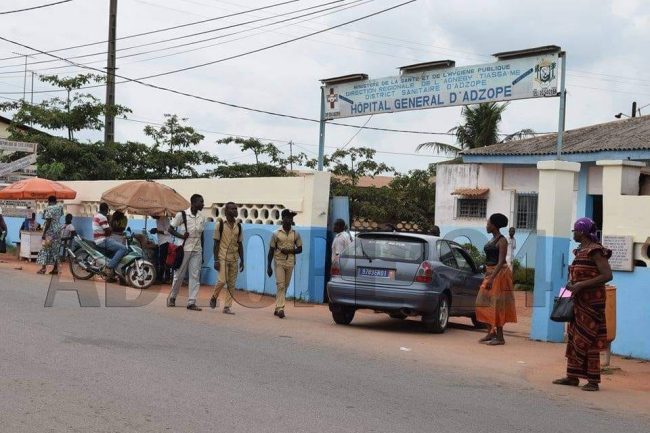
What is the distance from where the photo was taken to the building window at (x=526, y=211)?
25.5 metres

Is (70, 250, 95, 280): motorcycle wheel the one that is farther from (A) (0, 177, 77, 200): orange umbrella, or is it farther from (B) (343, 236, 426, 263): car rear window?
(B) (343, 236, 426, 263): car rear window

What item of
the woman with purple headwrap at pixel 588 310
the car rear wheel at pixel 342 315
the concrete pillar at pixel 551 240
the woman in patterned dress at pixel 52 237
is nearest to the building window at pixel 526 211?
the concrete pillar at pixel 551 240

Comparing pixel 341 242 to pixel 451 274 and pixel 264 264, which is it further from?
pixel 264 264

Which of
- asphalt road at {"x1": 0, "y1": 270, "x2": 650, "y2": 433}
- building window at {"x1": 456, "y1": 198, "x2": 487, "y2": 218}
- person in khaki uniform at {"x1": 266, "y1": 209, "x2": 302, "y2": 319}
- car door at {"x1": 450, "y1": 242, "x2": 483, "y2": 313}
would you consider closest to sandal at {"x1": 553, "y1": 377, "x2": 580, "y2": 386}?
asphalt road at {"x1": 0, "y1": 270, "x2": 650, "y2": 433}

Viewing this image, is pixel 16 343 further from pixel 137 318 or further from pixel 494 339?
pixel 494 339

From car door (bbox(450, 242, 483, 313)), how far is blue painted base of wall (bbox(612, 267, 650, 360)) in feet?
8.71

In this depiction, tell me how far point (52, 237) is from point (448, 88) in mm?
10222

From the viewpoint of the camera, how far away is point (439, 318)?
13039 millimetres

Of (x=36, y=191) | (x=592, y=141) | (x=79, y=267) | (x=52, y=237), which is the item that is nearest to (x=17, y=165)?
(x=36, y=191)

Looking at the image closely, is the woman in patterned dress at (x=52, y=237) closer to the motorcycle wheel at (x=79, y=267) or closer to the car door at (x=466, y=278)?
the motorcycle wheel at (x=79, y=267)

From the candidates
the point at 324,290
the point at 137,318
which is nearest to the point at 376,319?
the point at 324,290

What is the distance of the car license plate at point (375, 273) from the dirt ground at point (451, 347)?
34.5 inches

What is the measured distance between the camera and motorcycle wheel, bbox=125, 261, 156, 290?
701 inches

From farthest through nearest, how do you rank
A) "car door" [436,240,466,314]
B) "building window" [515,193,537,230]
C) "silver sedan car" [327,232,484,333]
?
"building window" [515,193,537,230]
"car door" [436,240,466,314]
"silver sedan car" [327,232,484,333]
